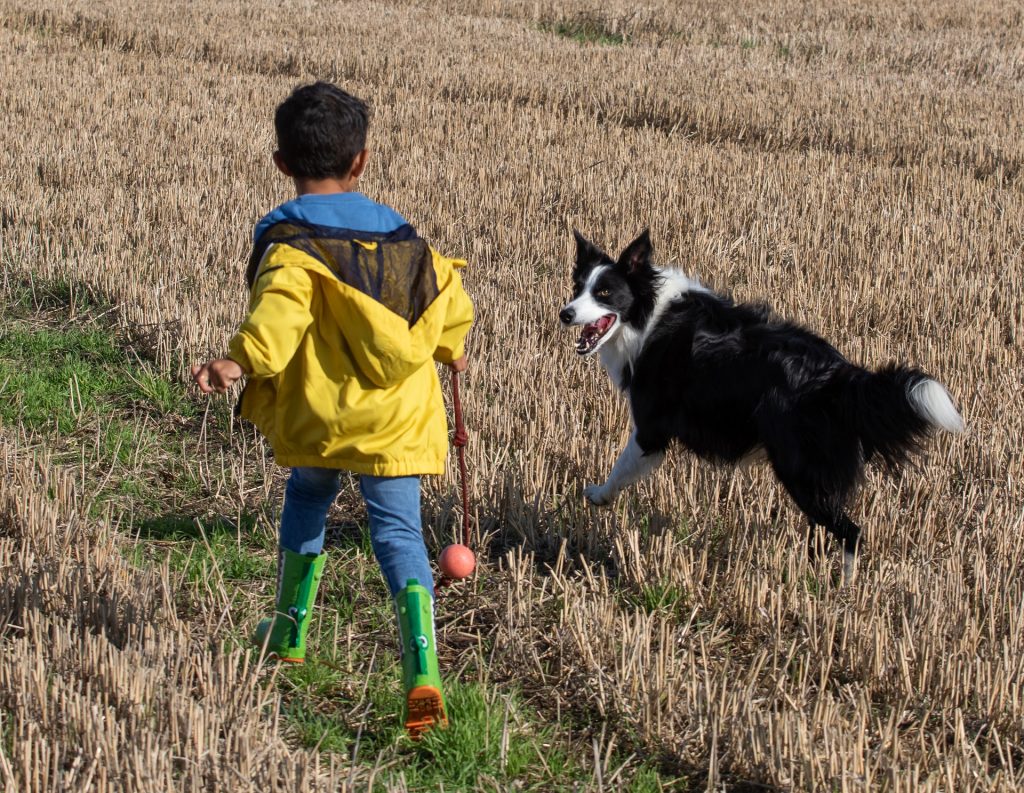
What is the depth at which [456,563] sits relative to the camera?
322cm

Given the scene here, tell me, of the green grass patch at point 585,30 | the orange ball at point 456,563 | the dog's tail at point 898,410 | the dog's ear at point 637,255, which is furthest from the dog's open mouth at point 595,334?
the green grass patch at point 585,30

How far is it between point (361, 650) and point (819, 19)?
16.8m

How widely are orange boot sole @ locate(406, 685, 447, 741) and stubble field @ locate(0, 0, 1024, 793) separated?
0.07 m

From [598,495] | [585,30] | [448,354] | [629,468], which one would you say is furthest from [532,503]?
[585,30]

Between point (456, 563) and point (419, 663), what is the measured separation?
20.3 inches

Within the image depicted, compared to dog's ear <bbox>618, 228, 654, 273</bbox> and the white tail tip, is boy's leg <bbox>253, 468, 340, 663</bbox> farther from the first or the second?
the white tail tip

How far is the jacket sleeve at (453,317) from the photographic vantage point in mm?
2891

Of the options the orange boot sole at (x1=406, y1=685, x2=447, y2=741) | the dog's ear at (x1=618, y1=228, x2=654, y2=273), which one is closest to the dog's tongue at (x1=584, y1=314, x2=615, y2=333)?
the dog's ear at (x1=618, y1=228, x2=654, y2=273)

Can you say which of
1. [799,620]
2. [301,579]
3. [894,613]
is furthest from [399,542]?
[894,613]

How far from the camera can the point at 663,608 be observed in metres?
3.45

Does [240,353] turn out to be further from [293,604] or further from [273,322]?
[293,604]

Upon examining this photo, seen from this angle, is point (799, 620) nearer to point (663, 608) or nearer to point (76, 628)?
point (663, 608)

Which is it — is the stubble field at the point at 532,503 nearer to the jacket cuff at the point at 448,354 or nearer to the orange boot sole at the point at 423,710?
the orange boot sole at the point at 423,710

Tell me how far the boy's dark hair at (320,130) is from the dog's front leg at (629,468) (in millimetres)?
1613
